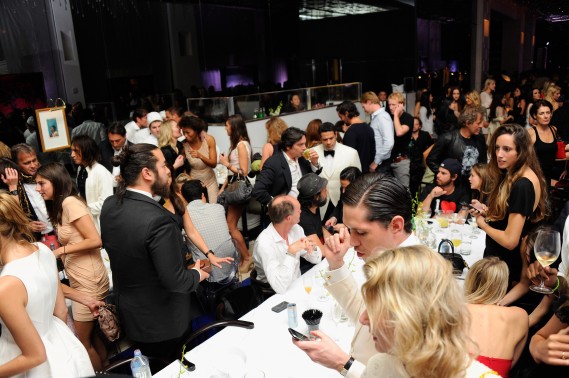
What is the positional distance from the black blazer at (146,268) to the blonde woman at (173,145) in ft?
7.19

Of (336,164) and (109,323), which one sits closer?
(109,323)

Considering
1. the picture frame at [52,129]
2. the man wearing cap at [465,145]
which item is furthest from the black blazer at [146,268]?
the picture frame at [52,129]

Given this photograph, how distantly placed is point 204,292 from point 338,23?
15.6 m

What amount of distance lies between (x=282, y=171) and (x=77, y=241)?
6.35 ft

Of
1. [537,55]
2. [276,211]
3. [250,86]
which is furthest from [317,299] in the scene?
[537,55]

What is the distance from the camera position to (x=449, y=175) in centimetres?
414

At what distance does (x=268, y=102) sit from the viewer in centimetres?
820

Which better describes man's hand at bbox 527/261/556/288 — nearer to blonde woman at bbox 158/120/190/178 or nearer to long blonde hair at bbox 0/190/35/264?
long blonde hair at bbox 0/190/35/264

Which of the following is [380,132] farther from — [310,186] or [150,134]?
[150,134]

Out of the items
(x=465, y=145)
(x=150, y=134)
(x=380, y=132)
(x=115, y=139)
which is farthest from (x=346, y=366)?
(x=150, y=134)

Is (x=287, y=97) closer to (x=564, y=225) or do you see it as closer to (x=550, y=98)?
(x=550, y=98)

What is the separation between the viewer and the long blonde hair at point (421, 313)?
111 cm

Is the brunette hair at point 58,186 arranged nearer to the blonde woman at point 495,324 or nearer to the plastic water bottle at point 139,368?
the plastic water bottle at point 139,368

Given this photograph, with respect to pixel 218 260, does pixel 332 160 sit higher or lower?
higher
